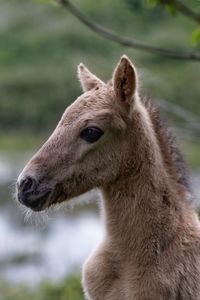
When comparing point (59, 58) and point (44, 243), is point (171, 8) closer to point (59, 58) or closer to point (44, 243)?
point (44, 243)

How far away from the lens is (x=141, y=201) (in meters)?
5.01

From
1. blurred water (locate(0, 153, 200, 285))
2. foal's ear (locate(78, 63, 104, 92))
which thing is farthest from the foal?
blurred water (locate(0, 153, 200, 285))

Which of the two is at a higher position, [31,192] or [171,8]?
[171,8]

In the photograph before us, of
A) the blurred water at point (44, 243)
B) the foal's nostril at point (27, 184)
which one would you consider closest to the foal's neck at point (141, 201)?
the foal's nostril at point (27, 184)

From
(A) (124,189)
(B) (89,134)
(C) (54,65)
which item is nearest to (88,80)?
(B) (89,134)

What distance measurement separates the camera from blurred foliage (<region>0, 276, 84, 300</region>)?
956 centimetres

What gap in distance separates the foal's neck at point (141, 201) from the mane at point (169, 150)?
8 centimetres

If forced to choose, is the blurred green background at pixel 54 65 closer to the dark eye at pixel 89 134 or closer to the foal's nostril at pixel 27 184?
the dark eye at pixel 89 134

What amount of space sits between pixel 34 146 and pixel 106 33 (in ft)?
50.5

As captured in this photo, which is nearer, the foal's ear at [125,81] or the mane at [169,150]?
the foal's ear at [125,81]

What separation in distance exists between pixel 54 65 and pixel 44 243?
12.3m

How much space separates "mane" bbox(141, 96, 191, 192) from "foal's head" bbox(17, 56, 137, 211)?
24 cm

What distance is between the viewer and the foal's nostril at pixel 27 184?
4719 millimetres

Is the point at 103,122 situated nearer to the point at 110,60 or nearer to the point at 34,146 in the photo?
the point at 34,146
